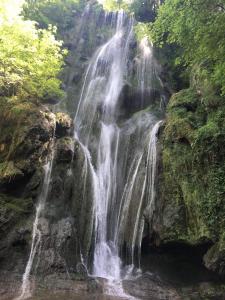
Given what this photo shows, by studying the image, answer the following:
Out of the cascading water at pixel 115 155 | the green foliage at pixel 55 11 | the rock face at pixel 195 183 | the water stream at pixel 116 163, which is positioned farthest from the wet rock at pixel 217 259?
the green foliage at pixel 55 11

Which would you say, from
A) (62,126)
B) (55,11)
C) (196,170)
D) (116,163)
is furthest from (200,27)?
(55,11)

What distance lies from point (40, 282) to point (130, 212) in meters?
4.94

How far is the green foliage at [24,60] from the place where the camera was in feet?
54.0

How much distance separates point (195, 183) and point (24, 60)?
10272 mm

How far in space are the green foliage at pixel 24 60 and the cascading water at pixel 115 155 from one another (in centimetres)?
344

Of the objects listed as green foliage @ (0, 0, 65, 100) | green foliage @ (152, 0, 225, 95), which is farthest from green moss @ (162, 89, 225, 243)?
green foliage @ (0, 0, 65, 100)

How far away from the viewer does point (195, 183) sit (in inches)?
518

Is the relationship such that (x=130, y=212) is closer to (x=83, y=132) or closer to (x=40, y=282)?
(x=40, y=282)

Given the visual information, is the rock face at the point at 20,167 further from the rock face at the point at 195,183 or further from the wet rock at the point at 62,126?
the rock face at the point at 195,183

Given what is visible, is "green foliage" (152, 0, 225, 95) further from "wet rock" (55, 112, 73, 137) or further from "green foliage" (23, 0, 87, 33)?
"green foliage" (23, 0, 87, 33)

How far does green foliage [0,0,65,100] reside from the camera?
1647cm

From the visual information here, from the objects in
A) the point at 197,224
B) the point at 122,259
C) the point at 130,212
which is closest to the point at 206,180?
the point at 197,224

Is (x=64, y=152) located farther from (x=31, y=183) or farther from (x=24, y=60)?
(x=24, y=60)

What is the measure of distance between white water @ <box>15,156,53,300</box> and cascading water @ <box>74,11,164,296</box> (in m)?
2.20
